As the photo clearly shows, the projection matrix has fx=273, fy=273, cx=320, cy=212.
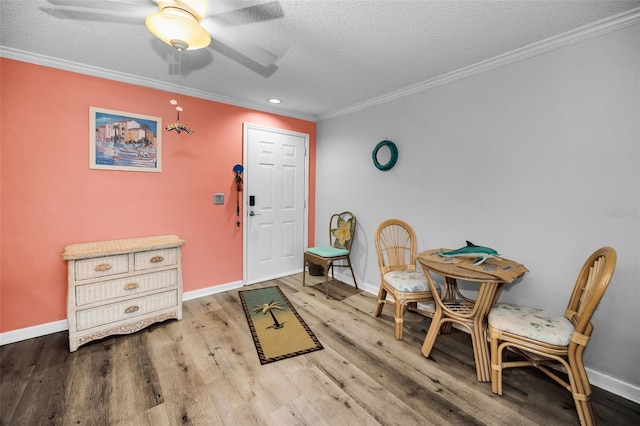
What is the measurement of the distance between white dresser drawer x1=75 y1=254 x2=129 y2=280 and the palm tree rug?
1228mm

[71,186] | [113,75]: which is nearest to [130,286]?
[71,186]

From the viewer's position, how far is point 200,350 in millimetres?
2229

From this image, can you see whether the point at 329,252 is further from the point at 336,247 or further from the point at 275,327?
the point at 275,327

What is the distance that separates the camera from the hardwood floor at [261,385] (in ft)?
5.23

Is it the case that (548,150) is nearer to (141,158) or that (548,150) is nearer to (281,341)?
(281,341)

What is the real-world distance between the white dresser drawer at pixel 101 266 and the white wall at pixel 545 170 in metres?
2.81

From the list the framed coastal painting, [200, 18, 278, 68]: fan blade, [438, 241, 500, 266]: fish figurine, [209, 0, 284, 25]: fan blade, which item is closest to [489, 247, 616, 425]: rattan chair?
[438, 241, 500, 266]: fish figurine

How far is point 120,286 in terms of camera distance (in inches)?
93.5

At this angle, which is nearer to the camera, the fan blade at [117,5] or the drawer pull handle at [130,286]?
the fan blade at [117,5]

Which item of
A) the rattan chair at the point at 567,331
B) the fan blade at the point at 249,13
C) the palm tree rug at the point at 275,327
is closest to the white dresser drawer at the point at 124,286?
the palm tree rug at the point at 275,327

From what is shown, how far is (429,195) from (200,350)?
2578 mm

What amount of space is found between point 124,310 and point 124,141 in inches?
64.1

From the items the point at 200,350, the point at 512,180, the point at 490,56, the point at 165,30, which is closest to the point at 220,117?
the point at 165,30

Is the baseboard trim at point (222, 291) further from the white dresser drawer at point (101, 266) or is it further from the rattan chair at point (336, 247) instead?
the white dresser drawer at point (101, 266)
